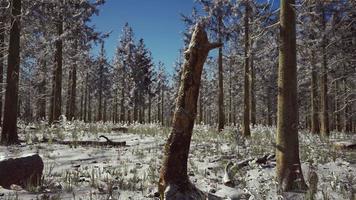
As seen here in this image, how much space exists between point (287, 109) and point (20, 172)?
15.3 ft

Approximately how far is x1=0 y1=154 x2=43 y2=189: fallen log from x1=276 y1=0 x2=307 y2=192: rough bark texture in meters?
4.21

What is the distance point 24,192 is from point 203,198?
8.73ft

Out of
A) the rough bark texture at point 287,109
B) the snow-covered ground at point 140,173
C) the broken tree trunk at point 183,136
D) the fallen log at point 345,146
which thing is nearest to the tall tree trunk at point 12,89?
the snow-covered ground at point 140,173

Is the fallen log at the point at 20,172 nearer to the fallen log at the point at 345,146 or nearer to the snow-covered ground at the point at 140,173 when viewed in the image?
the snow-covered ground at the point at 140,173

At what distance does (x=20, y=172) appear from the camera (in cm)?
540

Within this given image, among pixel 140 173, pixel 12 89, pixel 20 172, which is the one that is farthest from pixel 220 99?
pixel 20 172

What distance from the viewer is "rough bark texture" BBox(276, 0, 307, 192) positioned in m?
6.31

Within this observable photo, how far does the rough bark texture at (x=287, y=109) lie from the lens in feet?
20.7

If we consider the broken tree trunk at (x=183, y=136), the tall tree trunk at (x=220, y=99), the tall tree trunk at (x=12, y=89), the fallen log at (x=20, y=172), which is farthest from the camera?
the tall tree trunk at (x=220, y=99)

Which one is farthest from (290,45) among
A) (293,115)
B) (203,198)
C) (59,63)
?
(59,63)

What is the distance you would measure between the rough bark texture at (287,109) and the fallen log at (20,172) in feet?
13.8

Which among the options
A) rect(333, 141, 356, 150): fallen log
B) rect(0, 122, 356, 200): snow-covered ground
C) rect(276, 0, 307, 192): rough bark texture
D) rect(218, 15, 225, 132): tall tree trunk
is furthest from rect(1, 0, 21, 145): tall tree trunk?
rect(218, 15, 225, 132): tall tree trunk

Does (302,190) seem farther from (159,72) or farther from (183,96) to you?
(159,72)

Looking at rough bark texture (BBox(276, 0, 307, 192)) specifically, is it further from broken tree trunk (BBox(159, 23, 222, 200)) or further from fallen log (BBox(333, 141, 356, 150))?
fallen log (BBox(333, 141, 356, 150))
